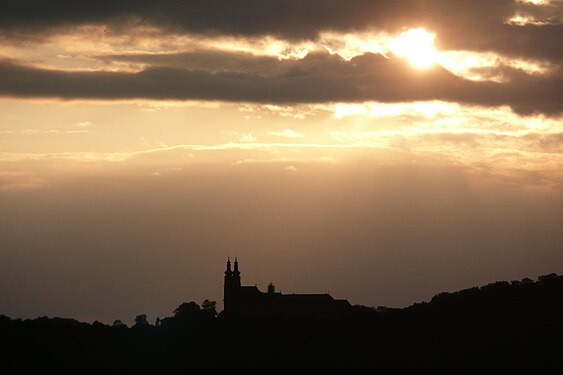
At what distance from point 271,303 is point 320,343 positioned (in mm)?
35842

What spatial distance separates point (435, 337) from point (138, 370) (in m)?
33.9

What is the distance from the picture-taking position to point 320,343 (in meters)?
133

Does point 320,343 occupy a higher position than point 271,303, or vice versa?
point 271,303

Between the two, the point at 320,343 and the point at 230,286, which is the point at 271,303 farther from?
the point at 320,343

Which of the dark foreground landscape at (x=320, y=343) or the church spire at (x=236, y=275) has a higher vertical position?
the church spire at (x=236, y=275)

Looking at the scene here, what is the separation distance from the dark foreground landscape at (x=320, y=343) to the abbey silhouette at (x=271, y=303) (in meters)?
8.04

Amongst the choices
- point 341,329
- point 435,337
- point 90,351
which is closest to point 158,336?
point 90,351

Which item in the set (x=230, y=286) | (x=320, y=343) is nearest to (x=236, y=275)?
(x=230, y=286)

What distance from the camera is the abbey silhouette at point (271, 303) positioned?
165750mm

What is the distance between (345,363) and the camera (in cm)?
12388

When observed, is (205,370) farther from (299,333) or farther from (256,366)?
(299,333)

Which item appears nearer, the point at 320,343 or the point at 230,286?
the point at 320,343

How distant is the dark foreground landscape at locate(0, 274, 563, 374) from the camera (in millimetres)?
122312

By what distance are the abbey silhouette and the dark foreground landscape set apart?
804 centimetres
